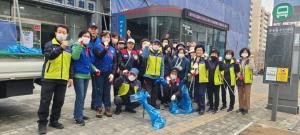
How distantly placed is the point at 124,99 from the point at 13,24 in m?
4.34

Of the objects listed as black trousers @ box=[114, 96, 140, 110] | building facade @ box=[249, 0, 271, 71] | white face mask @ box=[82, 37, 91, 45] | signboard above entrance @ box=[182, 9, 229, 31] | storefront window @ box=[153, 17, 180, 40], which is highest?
building facade @ box=[249, 0, 271, 71]

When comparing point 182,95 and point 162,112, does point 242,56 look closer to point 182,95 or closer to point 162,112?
point 182,95

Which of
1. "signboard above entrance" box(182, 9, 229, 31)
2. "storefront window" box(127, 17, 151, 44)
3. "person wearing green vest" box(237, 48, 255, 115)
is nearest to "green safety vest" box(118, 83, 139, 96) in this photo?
"person wearing green vest" box(237, 48, 255, 115)

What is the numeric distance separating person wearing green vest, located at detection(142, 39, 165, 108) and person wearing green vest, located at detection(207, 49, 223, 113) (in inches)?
47.5

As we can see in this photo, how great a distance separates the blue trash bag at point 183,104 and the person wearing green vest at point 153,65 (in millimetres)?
505

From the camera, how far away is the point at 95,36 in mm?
5930

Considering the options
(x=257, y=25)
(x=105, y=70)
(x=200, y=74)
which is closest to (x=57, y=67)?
(x=105, y=70)

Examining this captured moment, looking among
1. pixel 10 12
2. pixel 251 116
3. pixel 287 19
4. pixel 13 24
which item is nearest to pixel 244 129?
pixel 251 116

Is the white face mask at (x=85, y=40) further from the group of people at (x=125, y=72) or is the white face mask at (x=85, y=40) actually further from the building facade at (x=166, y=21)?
the building facade at (x=166, y=21)

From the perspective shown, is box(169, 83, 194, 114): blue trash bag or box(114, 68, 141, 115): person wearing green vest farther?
box(169, 83, 194, 114): blue trash bag

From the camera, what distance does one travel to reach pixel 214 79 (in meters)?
7.48

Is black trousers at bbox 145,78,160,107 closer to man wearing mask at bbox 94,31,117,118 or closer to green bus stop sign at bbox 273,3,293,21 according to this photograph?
man wearing mask at bbox 94,31,117,118

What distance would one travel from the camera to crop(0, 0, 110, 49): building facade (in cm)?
1309

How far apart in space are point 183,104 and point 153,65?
1.29 metres
